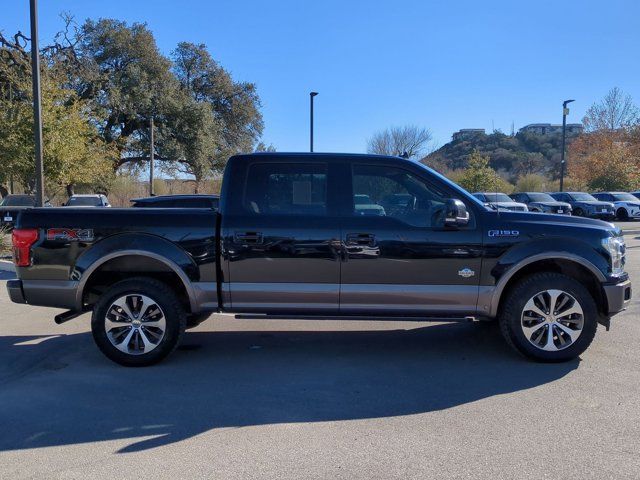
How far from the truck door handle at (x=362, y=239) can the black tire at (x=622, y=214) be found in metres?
29.6

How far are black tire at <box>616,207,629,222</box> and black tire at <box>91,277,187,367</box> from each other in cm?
3058

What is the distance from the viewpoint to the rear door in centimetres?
522

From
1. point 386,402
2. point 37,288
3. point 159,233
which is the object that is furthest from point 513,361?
point 37,288

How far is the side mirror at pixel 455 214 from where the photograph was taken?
4.99m

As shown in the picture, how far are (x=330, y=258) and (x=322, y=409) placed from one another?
1.48 metres

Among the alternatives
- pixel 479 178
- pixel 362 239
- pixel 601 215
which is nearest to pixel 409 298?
pixel 362 239

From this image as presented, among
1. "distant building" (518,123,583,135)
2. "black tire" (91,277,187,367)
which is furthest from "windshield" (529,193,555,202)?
"distant building" (518,123,583,135)

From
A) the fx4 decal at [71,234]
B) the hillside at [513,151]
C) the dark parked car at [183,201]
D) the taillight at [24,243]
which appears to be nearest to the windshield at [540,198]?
the dark parked car at [183,201]

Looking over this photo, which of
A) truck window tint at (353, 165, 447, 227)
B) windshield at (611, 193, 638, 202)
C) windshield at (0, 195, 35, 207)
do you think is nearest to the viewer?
truck window tint at (353, 165, 447, 227)

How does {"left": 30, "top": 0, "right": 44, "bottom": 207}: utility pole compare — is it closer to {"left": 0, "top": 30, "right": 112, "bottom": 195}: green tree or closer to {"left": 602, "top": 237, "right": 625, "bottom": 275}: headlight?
{"left": 0, "top": 30, "right": 112, "bottom": 195}: green tree

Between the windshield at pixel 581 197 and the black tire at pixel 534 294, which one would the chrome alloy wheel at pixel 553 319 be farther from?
the windshield at pixel 581 197

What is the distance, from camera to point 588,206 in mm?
28844

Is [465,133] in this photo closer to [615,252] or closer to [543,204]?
[543,204]

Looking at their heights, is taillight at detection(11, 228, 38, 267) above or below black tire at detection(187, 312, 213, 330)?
above
